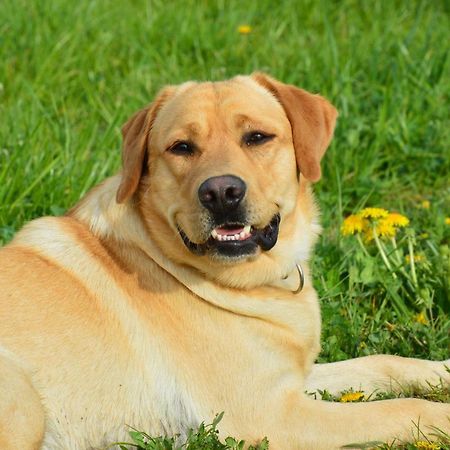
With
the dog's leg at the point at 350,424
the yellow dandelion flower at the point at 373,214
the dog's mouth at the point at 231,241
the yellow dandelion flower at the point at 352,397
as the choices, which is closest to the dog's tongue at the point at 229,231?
the dog's mouth at the point at 231,241

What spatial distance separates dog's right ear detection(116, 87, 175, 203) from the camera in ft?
12.7

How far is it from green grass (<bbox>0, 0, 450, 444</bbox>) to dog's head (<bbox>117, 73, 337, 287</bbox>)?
0.87 m

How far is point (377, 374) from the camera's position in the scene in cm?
427

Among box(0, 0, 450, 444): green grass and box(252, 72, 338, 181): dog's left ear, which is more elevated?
box(252, 72, 338, 181): dog's left ear

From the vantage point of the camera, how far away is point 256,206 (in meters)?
3.67

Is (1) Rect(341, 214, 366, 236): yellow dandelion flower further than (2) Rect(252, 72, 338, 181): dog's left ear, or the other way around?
(1) Rect(341, 214, 366, 236): yellow dandelion flower

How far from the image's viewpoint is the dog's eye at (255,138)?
388 cm

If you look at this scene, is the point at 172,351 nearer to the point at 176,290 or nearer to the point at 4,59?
the point at 176,290

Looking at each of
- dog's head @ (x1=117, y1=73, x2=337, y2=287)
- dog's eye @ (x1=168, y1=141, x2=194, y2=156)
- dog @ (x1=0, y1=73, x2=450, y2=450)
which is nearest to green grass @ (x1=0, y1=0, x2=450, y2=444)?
dog @ (x1=0, y1=73, x2=450, y2=450)

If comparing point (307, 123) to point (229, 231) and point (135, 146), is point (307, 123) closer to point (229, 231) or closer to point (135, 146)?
point (229, 231)

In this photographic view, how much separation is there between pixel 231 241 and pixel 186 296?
0.33 m

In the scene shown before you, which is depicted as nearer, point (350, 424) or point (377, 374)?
point (350, 424)

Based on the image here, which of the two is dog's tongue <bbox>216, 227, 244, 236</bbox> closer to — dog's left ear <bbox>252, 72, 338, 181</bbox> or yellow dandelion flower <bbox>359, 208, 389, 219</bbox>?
dog's left ear <bbox>252, 72, 338, 181</bbox>

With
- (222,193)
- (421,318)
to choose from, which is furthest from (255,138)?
(421,318)
